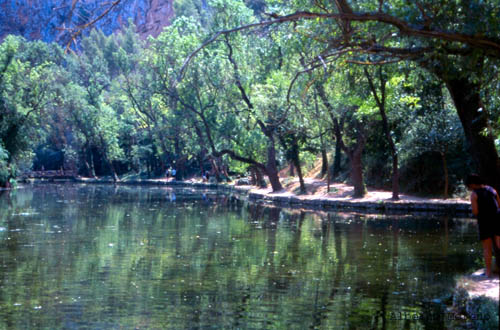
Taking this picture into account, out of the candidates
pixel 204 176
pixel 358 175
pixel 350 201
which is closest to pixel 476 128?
pixel 350 201

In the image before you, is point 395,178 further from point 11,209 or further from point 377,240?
point 11,209

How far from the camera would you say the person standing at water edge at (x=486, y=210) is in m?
10.9

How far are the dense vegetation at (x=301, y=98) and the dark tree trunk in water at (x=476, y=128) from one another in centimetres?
3

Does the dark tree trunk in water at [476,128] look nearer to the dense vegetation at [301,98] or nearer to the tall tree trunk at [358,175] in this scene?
the dense vegetation at [301,98]

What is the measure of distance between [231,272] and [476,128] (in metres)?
6.48

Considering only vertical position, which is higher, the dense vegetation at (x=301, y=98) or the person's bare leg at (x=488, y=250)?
the dense vegetation at (x=301, y=98)

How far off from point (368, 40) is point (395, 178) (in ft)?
71.0

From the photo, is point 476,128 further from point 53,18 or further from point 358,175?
point 53,18

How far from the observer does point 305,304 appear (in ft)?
38.1

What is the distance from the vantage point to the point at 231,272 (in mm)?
14852


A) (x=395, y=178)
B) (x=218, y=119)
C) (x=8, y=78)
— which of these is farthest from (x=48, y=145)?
(x=395, y=178)

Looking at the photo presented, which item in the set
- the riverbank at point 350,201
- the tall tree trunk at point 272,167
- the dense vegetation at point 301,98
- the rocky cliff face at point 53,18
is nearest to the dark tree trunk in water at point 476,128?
the dense vegetation at point 301,98

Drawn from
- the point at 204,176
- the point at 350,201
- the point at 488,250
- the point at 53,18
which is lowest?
the point at 488,250

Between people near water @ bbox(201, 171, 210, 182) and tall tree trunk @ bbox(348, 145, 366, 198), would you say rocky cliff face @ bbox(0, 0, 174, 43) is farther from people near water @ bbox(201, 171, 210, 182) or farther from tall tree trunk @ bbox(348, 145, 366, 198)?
tall tree trunk @ bbox(348, 145, 366, 198)
